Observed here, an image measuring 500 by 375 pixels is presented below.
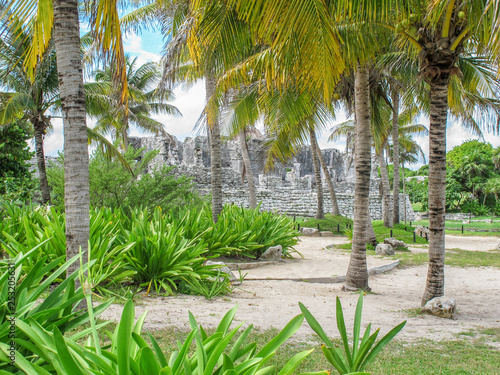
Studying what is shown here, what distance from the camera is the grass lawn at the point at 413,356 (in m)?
3.08

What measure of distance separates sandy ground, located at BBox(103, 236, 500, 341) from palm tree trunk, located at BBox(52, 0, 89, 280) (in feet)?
3.21

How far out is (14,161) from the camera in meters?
9.81

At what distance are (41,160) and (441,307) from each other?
11555mm

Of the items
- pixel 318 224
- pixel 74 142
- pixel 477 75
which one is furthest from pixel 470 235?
pixel 74 142

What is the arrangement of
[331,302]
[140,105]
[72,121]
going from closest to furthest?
[72,121], [331,302], [140,105]

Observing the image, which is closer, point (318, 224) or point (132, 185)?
point (132, 185)

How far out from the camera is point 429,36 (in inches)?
215

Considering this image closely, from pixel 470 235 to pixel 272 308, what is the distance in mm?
16387

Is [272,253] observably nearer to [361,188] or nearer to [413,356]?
[361,188]

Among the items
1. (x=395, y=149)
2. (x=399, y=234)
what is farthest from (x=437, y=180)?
(x=395, y=149)

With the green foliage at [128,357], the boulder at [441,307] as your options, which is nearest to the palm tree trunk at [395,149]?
the boulder at [441,307]

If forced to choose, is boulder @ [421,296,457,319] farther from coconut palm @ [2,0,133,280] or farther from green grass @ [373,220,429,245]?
green grass @ [373,220,429,245]

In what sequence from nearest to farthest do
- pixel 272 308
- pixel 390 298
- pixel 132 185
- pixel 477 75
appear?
pixel 272 308
pixel 390 298
pixel 477 75
pixel 132 185

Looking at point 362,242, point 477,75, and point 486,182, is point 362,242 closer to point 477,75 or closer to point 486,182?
point 477,75
